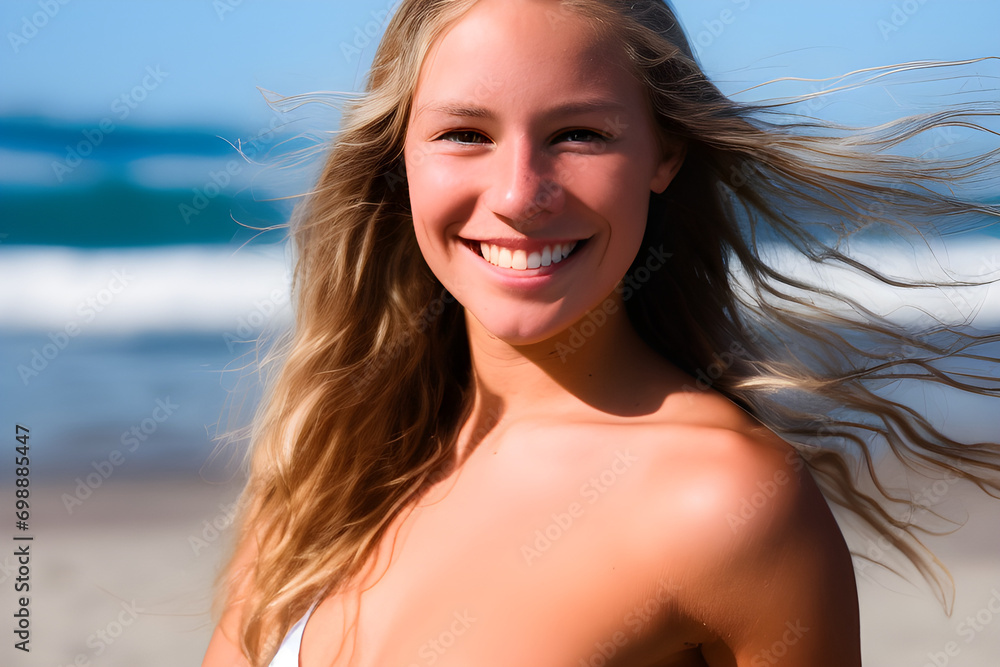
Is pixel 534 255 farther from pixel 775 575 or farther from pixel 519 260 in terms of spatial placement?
pixel 775 575

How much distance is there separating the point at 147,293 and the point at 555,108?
937 cm

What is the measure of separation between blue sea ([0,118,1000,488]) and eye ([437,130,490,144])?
0.76 m

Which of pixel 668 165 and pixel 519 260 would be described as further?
pixel 668 165

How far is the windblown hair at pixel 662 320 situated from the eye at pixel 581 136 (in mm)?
167

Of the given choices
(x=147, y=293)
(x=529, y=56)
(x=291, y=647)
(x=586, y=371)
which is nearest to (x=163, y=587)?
(x=291, y=647)

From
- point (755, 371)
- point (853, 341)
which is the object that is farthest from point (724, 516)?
point (853, 341)

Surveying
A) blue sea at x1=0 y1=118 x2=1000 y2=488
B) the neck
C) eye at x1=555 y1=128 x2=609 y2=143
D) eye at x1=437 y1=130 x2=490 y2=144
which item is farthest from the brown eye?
blue sea at x1=0 y1=118 x2=1000 y2=488

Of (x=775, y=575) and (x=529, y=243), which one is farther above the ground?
(x=529, y=243)

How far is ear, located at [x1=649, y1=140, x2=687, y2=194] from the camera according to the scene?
1997 millimetres

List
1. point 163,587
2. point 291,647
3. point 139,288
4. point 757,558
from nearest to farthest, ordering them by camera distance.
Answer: point 757,558 < point 291,647 < point 163,587 < point 139,288

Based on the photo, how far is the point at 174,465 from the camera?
20.0 ft

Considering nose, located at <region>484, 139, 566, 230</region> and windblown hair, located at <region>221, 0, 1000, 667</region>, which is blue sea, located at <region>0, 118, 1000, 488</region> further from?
nose, located at <region>484, 139, 566, 230</region>

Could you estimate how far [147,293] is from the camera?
33.8 feet

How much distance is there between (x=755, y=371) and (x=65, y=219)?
12.6 metres
